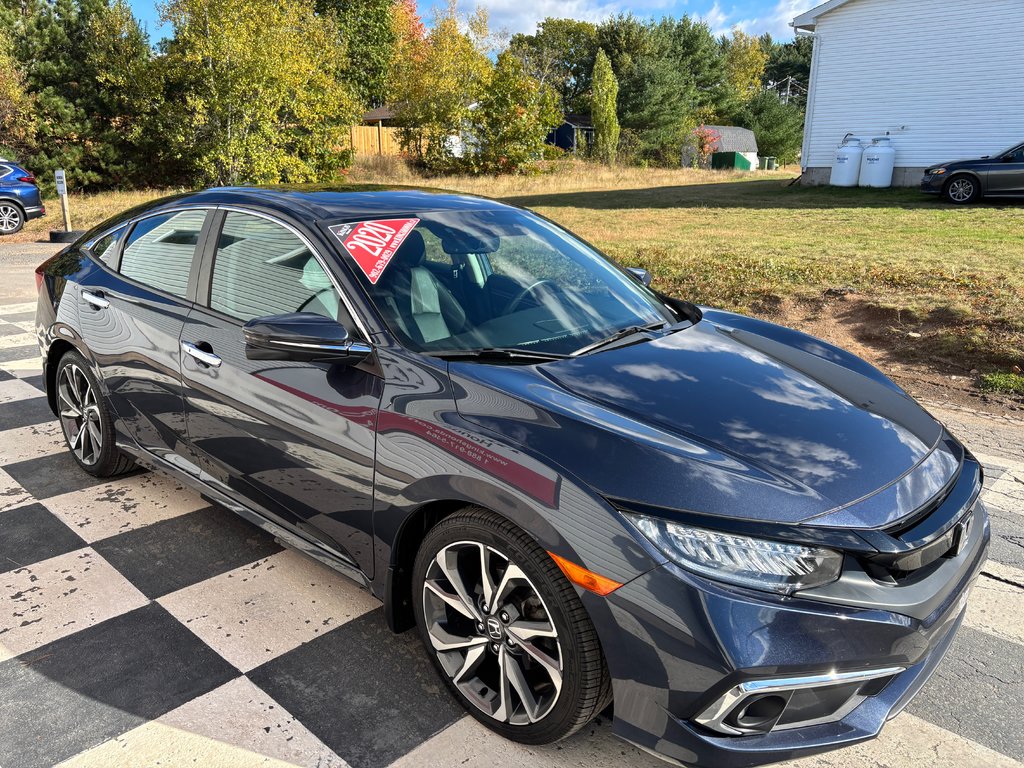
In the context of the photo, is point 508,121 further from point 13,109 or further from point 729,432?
point 729,432

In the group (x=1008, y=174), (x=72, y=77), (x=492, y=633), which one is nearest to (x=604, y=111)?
(x=72, y=77)

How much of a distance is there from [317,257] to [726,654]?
77.8 inches

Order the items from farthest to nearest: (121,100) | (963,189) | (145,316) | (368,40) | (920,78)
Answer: (368,40) < (121,100) < (920,78) < (963,189) < (145,316)

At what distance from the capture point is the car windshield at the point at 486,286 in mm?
2750

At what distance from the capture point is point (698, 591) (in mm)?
1832

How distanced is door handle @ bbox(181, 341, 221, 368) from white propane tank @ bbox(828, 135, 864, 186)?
21273 mm

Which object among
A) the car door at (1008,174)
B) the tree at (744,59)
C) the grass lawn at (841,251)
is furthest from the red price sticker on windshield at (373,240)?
the tree at (744,59)

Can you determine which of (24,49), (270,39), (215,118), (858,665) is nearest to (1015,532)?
(858,665)

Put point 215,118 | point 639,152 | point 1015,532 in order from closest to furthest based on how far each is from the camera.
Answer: point 1015,532, point 215,118, point 639,152

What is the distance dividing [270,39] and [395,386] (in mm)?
22854

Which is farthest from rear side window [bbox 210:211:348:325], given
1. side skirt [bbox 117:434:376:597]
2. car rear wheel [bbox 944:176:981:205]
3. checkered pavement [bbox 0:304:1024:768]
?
car rear wheel [bbox 944:176:981:205]

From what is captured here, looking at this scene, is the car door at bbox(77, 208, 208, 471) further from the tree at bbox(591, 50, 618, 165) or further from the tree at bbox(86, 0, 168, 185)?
the tree at bbox(591, 50, 618, 165)

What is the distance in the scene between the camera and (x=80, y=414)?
4.12 metres

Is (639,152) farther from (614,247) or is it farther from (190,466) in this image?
(190,466)
